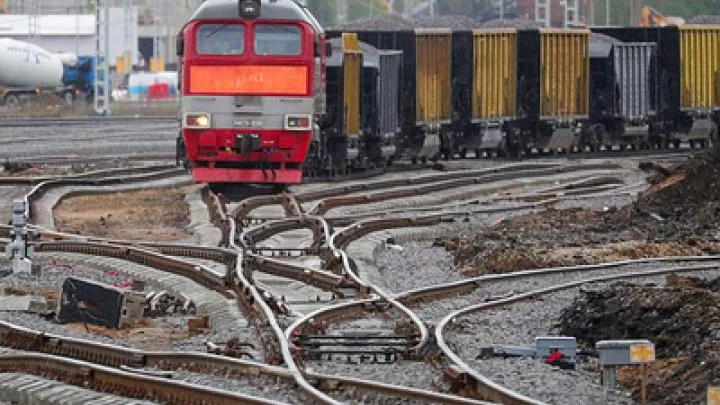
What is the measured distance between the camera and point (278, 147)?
2505cm

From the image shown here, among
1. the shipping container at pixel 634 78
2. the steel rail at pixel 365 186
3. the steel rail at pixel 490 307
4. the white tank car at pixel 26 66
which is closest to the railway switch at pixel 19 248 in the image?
the steel rail at pixel 490 307

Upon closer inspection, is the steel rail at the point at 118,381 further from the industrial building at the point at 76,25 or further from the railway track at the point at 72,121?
the industrial building at the point at 76,25

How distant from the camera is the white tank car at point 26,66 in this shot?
6694 cm

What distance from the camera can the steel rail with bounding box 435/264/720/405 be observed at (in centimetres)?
888

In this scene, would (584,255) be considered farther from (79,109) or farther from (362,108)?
(79,109)

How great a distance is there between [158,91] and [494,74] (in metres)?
48.5

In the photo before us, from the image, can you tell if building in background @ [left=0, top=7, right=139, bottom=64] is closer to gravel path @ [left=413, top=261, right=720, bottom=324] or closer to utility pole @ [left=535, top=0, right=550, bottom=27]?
utility pole @ [left=535, top=0, right=550, bottom=27]

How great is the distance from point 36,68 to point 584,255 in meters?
54.4

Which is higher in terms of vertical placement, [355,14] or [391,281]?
[355,14]

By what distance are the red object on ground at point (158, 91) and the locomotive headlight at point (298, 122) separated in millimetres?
59087

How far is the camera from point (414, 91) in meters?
34.5

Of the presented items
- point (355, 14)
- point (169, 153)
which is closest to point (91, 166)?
point (169, 153)

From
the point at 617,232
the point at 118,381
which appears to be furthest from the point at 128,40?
the point at 118,381

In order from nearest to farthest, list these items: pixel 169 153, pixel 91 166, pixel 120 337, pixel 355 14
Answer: pixel 120 337 < pixel 91 166 < pixel 169 153 < pixel 355 14
